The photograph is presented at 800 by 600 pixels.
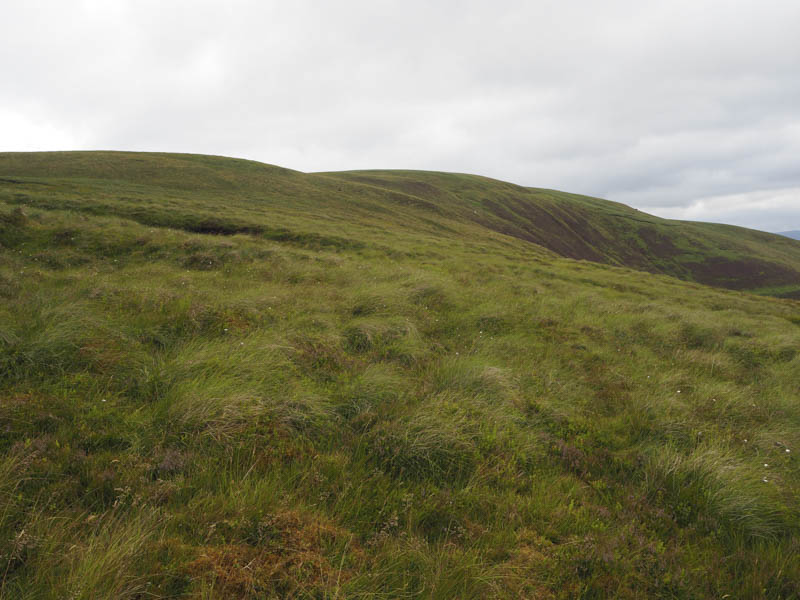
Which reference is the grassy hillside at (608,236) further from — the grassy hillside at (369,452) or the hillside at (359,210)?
the grassy hillside at (369,452)

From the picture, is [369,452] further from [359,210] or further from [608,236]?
[608,236]

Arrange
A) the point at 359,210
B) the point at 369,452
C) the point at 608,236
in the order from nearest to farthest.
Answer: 1. the point at 369,452
2. the point at 359,210
3. the point at 608,236

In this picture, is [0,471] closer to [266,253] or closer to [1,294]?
[1,294]

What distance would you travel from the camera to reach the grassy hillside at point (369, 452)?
264cm

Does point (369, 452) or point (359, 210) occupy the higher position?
point (359, 210)

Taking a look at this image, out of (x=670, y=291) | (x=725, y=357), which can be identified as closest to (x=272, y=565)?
(x=725, y=357)

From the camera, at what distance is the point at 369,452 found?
3957 millimetres

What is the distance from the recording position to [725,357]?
28.9 ft

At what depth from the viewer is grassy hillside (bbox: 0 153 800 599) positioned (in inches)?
104

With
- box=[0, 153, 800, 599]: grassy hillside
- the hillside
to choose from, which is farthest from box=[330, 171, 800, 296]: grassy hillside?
box=[0, 153, 800, 599]: grassy hillside

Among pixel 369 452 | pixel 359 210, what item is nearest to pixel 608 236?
pixel 359 210

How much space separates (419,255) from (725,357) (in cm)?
1574

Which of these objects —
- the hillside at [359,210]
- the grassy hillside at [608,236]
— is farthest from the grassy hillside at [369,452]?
the grassy hillside at [608,236]

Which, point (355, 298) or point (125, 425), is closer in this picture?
point (125, 425)
